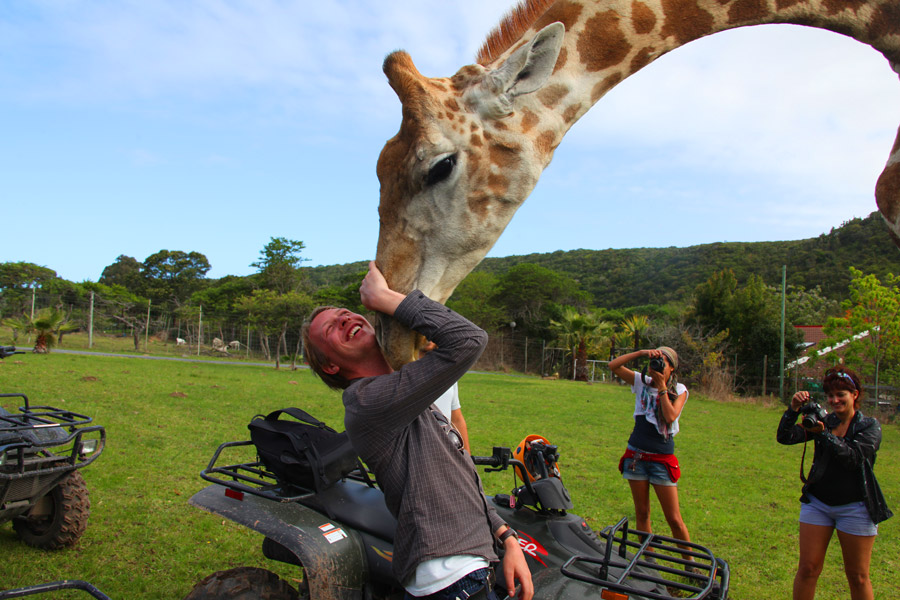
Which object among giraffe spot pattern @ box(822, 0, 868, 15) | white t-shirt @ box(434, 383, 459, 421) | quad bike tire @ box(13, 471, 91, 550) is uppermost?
giraffe spot pattern @ box(822, 0, 868, 15)

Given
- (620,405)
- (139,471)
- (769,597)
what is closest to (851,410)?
(769,597)

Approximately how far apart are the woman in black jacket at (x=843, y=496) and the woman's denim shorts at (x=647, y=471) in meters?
0.88

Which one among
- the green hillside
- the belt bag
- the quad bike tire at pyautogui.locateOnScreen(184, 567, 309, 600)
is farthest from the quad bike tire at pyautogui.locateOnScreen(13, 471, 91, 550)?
the green hillside

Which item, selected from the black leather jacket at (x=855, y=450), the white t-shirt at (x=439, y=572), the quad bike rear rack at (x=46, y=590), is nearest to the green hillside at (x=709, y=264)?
the black leather jacket at (x=855, y=450)

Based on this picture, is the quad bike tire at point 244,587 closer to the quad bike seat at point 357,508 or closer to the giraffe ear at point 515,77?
the quad bike seat at point 357,508

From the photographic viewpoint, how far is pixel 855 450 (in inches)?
131

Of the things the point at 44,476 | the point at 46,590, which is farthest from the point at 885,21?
the point at 44,476

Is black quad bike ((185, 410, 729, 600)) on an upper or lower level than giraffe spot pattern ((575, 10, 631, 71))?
lower

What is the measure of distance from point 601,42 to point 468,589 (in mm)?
1895

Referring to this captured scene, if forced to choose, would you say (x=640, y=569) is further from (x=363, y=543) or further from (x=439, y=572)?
(x=439, y=572)

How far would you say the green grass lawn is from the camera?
3.82m

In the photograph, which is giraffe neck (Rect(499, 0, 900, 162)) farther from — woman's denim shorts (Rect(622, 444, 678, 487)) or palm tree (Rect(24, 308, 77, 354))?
palm tree (Rect(24, 308, 77, 354))

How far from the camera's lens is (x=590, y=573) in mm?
2445

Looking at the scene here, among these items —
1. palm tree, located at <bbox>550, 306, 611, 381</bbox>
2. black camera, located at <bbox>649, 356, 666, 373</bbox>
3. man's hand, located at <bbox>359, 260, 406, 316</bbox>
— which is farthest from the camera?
palm tree, located at <bbox>550, 306, 611, 381</bbox>
